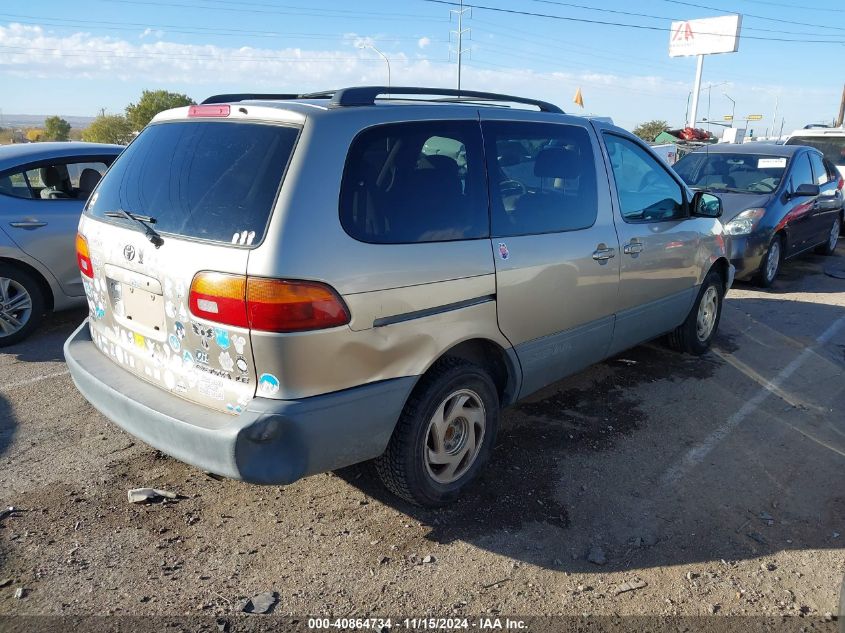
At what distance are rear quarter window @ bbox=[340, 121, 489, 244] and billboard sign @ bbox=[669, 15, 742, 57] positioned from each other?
52582 mm

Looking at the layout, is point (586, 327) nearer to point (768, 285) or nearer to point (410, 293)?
point (410, 293)

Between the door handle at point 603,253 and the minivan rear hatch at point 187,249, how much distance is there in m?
2.05

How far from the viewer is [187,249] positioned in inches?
104

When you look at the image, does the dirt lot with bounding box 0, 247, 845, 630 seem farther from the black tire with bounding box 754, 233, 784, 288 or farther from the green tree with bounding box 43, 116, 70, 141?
the green tree with bounding box 43, 116, 70, 141

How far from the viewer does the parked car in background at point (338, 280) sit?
2498 millimetres

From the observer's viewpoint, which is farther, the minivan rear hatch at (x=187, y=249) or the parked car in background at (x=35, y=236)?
the parked car in background at (x=35, y=236)

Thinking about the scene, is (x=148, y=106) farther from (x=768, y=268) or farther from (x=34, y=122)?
(x=34, y=122)

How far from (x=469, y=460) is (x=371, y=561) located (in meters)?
0.76

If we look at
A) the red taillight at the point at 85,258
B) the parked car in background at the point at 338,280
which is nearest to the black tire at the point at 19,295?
the parked car in background at the point at 338,280

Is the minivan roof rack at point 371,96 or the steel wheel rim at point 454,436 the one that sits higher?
the minivan roof rack at point 371,96

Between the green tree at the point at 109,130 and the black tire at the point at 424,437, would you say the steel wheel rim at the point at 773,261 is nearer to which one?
the black tire at the point at 424,437

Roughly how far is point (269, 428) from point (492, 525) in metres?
1.29

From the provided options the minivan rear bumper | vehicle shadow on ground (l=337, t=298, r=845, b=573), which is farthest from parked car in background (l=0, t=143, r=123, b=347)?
vehicle shadow on ground (l=337, t=298, r=845, b=573)

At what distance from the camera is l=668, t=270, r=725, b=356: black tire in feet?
17.6
